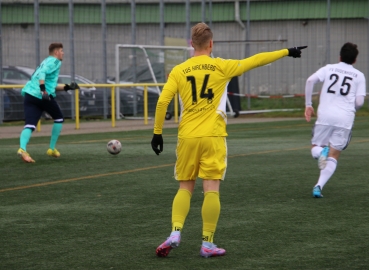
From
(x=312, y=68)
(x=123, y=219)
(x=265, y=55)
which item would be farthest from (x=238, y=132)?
(x=265, y=55)

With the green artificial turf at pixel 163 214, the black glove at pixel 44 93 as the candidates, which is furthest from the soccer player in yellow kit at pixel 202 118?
the black glove at pixel 44 93

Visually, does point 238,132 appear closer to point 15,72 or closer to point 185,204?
point 15,72

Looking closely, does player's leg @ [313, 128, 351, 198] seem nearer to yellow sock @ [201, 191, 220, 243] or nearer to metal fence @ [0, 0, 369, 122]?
yellow sock @ [201, 191, 220, 243]

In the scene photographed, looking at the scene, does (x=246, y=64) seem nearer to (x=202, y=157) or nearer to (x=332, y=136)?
(x=202, y=157)

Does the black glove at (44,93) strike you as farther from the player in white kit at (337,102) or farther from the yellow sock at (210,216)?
the yellow sock at (210,216)

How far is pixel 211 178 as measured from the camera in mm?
6586

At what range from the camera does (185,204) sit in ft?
21.6

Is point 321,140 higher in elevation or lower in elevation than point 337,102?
lower

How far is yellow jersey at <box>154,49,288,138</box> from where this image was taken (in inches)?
259

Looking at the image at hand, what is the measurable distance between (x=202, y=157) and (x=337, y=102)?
3.59m

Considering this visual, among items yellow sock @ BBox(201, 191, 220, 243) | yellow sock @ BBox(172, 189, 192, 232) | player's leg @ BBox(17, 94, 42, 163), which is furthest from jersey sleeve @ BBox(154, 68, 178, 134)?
player's leg @ BBox(17, 94, 42, 163)

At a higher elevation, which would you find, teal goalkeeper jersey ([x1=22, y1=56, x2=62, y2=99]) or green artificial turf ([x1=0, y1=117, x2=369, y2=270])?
teal goalkeeper jersey ([x1=22, y1=56, x2=62, y2=99])

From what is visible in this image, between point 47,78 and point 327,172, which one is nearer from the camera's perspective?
point 327,172

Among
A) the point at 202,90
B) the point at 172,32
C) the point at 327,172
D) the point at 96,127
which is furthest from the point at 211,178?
the point at 172,32
